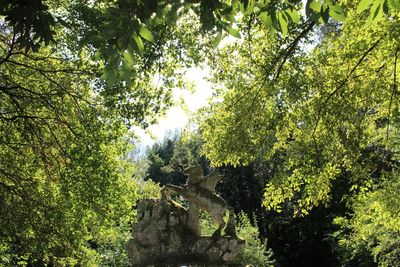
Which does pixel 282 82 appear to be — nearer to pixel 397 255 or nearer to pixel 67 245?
pixel 67 245

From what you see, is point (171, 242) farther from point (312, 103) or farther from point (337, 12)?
point (337, 12)

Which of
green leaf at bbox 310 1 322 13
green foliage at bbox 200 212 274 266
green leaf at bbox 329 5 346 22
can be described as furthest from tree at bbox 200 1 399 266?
green foliage at bbox 200 212 274 266

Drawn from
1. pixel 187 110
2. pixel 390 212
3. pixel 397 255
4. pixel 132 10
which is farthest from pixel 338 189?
pixel 132 10

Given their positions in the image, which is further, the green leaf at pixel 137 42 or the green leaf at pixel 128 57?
the green leaf at pixel 128 57

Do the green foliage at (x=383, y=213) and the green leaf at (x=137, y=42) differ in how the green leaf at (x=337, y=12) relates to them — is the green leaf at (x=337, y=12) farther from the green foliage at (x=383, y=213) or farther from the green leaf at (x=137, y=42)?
the green foliage at (x=383, y=213)

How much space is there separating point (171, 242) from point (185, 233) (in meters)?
0.37

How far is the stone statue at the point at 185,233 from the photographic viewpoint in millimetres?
9852

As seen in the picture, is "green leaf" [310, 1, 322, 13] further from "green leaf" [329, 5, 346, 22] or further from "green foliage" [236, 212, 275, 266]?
"green foliage" [236, 212, 275, 266]

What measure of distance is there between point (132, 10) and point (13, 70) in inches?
273

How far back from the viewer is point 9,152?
30.6 feet

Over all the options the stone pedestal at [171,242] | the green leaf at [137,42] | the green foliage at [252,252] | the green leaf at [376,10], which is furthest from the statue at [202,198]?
the green foliage at [252,252]

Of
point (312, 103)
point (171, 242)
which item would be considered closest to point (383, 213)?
point (312, 103)

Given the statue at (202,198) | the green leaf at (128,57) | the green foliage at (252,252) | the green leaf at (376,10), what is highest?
the green foliage at (252,252)

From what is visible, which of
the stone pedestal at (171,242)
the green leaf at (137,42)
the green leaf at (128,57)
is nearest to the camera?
the green leaf at (137,42)
